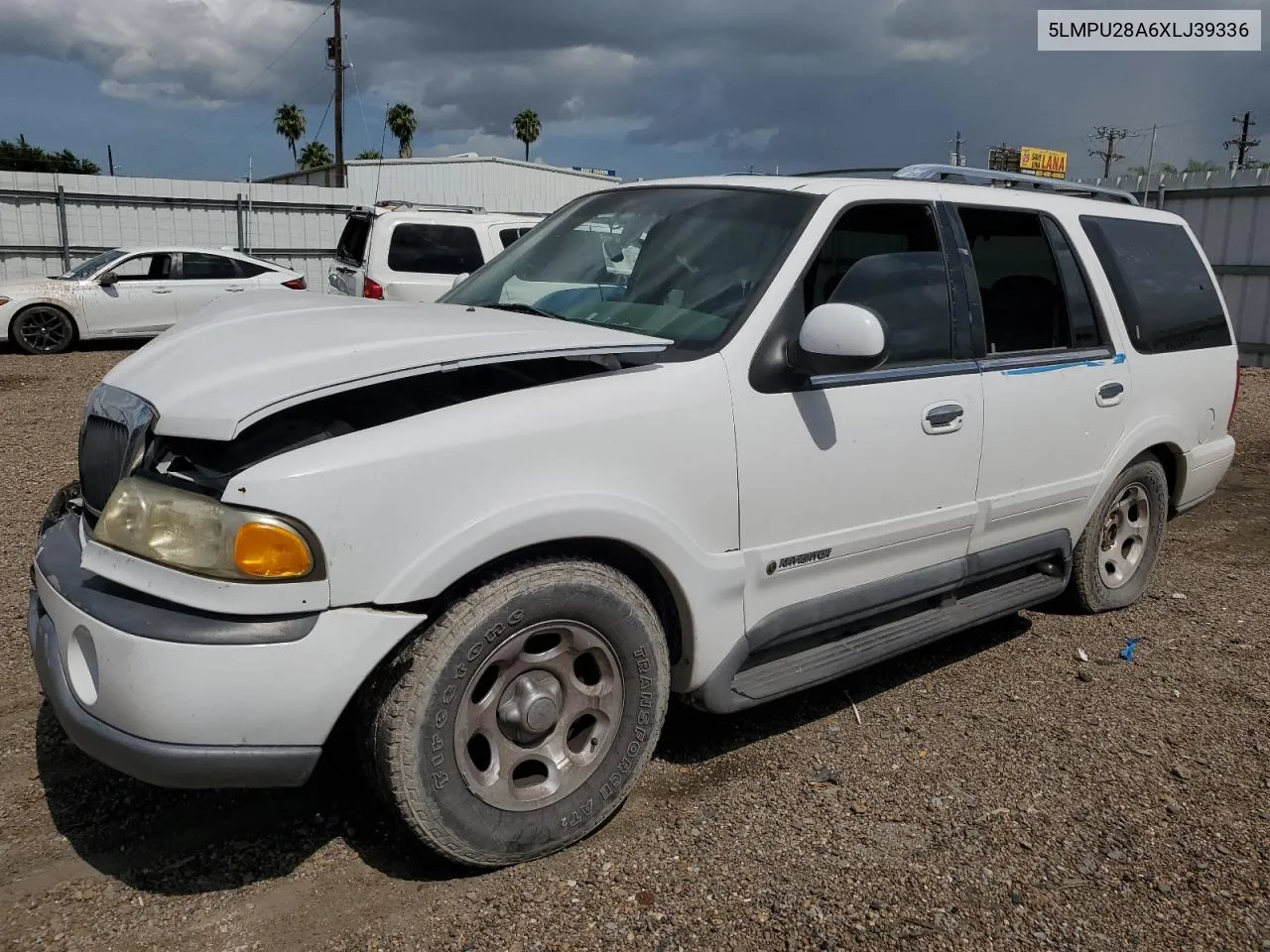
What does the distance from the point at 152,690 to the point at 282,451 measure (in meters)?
0.60

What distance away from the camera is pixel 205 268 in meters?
15.3

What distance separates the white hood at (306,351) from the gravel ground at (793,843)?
1.21m

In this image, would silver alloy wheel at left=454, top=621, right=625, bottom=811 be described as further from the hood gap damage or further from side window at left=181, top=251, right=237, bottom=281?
side window at left=181, top=251, right=237, bottom=281

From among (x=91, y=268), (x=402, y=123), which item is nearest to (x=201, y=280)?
(x=91, y=268)

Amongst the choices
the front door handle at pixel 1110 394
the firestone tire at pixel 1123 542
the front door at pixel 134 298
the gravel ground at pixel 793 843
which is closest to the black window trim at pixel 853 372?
the front door handle at pixel 1110 394

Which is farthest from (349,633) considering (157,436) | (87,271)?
(87,271)

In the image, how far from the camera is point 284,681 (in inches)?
92.2

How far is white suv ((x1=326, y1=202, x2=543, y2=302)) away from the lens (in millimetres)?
11234

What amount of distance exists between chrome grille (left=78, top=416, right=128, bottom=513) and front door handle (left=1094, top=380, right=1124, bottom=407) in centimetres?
358

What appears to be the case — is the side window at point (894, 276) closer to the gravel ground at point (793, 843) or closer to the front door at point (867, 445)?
the front door at point (867, 445)

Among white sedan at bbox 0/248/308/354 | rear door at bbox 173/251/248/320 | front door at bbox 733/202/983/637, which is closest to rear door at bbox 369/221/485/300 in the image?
white sedan at bbox 0/248/308/354

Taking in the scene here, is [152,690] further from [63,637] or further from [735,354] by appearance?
[735,354]

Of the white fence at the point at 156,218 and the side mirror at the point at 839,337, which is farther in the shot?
the white fence at the point at 156,218

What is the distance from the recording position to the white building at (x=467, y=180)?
27531mm
